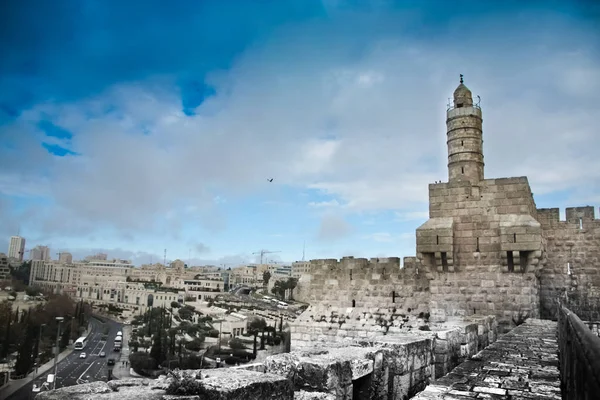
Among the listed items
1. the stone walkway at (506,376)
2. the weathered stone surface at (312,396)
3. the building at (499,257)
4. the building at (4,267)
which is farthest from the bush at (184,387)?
the building at (4,267)

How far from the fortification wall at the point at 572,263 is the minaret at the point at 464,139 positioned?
2135 millimetres

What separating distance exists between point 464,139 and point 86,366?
3287 cm

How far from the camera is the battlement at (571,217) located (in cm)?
959

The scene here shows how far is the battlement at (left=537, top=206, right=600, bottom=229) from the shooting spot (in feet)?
31.5

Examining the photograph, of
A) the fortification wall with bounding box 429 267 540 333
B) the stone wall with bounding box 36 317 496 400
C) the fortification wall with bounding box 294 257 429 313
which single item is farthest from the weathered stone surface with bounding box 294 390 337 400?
the fortification wall with bounding box 294 257 429 313

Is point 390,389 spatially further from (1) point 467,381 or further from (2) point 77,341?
(2) point 77,341

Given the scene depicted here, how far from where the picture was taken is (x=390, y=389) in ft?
11.2

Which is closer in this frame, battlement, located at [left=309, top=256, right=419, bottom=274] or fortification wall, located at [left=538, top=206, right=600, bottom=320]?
fortification wall, located at [left=538, top=206, right=600, bottom=320]

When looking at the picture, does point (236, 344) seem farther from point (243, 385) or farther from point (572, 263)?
point (243, 385)

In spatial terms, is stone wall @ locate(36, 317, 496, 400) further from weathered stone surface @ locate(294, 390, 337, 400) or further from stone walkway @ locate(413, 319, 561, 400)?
stone walkway @ locate(413, 319, 561, 400)

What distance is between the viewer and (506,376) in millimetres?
3512

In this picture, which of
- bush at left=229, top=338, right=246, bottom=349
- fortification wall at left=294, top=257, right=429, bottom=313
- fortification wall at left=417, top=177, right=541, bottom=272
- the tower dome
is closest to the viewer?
fortification wall at left=417, top=177, right=541, bottom=272

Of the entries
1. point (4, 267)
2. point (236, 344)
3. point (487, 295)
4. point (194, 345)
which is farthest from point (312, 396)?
point (4, 267)

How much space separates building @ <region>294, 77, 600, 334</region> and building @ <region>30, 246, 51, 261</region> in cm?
5170
